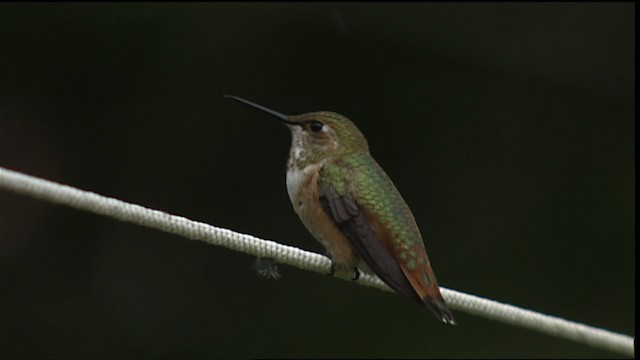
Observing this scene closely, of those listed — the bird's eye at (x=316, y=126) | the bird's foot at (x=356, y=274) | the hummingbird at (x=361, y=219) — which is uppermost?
the bird's eye at (x=316, y=126)

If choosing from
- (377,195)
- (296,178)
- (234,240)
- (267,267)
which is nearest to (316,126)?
(296,178)

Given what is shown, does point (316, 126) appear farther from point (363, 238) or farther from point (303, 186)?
point (363, 238)

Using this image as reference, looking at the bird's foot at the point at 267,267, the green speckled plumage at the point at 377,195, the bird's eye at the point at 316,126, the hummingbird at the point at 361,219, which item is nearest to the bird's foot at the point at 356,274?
the hummingbird at the point at 361,219

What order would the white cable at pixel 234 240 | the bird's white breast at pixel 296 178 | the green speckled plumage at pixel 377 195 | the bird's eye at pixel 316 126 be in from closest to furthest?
the white cable at pixel 234 240 < the green speckled plumage at pixel 377 195 < the bird's white breast at pixel 296 178 < the bird's eye at pixel 316 126

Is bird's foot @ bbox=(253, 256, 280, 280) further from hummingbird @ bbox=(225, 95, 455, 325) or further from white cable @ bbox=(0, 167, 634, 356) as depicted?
hummingbird @ bbox=(225, 95, 455, 325)

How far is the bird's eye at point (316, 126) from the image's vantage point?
3184 mm

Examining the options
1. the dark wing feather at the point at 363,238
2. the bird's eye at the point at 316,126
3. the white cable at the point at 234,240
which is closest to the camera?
the white cable at the point at 234,240

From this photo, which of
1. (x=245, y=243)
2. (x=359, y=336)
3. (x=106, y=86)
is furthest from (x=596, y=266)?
(x=245, y=243)

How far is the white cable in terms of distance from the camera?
5.65ft

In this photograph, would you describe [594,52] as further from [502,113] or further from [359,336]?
[359,336]

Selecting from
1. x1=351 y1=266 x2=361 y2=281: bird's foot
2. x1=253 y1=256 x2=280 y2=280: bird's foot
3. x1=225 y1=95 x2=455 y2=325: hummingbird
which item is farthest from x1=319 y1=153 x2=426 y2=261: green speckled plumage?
x1=253 y1=256 x2=280 y2=280: bird's foot

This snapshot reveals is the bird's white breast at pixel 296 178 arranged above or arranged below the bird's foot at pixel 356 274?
above

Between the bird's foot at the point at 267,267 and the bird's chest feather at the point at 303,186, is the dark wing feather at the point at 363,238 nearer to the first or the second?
the bird's chest feather at the point at 303,186

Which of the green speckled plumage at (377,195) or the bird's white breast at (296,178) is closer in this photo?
the green speckled plumage at (377,195)
